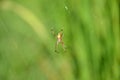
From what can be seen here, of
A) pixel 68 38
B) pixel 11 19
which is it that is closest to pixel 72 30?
pixel 68 38

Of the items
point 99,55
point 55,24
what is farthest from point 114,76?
point 55,24

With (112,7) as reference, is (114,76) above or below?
below

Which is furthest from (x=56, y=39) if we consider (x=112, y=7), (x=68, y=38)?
(x=112, y=7)

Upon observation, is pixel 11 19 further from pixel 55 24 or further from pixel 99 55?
pixel 99 55

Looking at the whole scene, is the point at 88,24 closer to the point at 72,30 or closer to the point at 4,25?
the point at 72,30

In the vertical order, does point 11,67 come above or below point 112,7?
below
